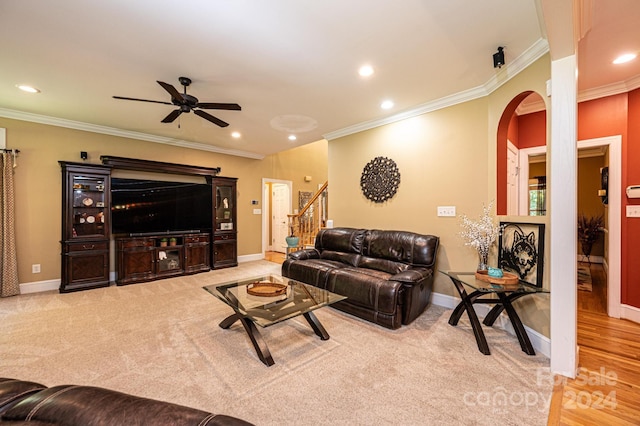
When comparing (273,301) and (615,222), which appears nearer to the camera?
(273,301)

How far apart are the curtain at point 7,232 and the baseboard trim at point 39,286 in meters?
0.14

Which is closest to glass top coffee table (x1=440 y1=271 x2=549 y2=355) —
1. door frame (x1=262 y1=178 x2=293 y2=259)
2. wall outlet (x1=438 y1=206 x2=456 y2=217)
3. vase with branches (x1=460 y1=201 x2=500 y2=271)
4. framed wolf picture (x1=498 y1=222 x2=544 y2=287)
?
framed wolf picture (x1=498 y1=222 x2=544 y2=287)

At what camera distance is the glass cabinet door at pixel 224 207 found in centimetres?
580

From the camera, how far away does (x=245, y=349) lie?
7.89 feet

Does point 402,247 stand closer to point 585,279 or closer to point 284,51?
point 284,51

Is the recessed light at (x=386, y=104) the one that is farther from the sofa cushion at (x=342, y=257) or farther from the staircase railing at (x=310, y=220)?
the staircase railing at (x=310, y=220)

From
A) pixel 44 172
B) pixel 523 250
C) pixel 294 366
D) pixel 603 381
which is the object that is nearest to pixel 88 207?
pixel 44 172

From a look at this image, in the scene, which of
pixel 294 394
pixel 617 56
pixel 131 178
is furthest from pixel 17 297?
pixel 617 56

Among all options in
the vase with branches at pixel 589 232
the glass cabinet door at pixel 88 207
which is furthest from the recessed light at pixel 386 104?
the vase with branches at pixel 589 232

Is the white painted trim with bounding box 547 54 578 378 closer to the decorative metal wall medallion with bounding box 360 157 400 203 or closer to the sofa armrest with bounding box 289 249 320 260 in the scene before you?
the decorative metal wall medallion with bounding box 360 157 400 203

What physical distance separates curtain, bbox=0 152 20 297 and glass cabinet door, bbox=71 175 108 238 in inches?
26.5

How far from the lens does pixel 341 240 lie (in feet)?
13.8

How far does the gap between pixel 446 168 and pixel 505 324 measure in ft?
6.37

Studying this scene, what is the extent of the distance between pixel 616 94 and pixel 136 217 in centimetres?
705
